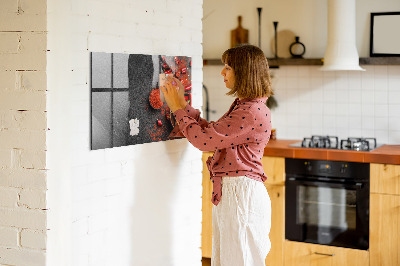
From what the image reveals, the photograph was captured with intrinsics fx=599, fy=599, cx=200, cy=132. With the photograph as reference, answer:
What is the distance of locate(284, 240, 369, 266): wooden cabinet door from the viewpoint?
4.23 m

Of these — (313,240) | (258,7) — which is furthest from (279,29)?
(313,240)

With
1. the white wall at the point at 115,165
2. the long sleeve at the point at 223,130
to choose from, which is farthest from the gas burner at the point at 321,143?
the long sleeve at the point at 223,130

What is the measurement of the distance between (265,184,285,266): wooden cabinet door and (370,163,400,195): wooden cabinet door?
2.19 feet

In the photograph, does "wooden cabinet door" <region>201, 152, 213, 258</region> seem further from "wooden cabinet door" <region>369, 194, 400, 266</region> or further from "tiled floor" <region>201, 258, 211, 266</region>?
"wooden cabinet door" <region>369, 194, 400, 266</region>

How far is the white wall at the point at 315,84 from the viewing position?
473cm

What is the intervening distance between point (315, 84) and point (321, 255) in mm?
1425

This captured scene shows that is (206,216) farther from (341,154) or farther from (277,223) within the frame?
(341,154)

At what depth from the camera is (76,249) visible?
96.0 inches

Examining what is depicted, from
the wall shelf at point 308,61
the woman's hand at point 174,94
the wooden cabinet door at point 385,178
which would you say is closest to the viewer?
the woman's hand at point 174,94

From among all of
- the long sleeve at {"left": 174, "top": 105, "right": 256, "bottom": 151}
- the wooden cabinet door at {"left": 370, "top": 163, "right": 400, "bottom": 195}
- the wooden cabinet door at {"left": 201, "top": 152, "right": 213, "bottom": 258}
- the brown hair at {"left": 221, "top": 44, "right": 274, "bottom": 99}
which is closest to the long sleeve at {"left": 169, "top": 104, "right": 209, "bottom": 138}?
the long sleeve at {"left": 174, "top": 105, "right": 256, "bottom": 151}

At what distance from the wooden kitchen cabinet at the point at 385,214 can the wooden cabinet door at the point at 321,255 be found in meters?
0.12

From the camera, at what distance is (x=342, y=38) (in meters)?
4.56

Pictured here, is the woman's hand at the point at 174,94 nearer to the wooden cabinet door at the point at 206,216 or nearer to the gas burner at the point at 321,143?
the gas burner at the point at 321,143

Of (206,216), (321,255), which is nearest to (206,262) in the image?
(206,216)
